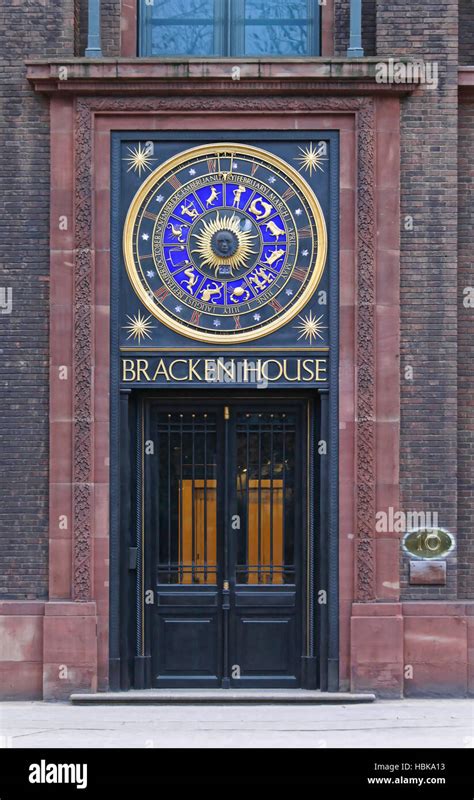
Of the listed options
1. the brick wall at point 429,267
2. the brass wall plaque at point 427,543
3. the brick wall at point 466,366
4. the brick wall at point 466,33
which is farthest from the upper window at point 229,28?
the brass wall plaque at point 427,543

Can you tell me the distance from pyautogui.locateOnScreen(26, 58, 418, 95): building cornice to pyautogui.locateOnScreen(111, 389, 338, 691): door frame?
10.6ft

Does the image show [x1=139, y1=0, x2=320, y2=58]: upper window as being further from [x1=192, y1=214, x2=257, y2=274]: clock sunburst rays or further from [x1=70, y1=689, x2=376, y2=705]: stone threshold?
[x1=70, y1=689, x2=376, y2=705]: stone threshold

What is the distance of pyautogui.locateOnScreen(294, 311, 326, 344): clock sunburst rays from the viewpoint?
14719 mm

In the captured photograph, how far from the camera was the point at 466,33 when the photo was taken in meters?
15.2

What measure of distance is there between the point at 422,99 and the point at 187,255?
2.99 metres

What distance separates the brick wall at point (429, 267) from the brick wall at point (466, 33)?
540 millimetres

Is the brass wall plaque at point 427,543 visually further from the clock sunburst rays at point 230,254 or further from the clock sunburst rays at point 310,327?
the clock sunburst rays at point 230,254

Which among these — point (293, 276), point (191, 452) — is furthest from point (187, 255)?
point (191, 452)

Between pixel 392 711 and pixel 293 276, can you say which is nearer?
pixel 392 711

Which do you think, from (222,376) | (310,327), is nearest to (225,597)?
(222,376)

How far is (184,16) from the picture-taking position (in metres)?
15.3

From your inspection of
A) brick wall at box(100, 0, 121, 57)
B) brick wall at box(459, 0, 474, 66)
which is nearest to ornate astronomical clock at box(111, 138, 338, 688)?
brick wall at box(100, 0, 121, 57)

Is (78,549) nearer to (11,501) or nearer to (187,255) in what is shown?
(11,501)

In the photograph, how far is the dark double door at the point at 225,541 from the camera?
1480 cm
